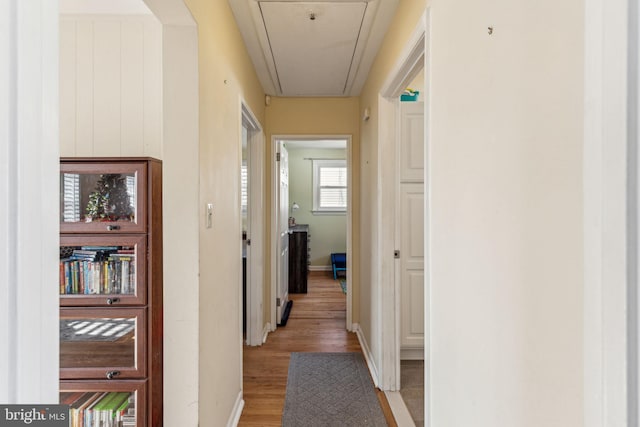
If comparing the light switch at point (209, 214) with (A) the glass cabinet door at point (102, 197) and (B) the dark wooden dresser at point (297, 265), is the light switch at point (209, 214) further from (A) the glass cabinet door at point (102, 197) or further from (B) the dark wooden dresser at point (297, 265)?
(B) the dark wooden dresser at point (297, 265)

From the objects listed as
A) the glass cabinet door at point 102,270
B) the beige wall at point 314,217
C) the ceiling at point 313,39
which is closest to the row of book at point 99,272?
the glass cabinet door at point 102,270

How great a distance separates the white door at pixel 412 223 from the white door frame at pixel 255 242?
134cm

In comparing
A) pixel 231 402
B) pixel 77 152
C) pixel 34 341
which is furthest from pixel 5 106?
pixel 231 402

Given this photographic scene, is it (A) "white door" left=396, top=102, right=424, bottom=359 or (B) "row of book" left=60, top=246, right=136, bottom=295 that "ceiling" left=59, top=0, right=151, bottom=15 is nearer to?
(B) "row of book" left=60, top=246, right=136, bottom=295

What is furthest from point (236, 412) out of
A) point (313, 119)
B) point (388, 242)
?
point (313, 119)

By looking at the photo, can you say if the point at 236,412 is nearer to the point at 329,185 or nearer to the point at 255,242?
the point at 255,242

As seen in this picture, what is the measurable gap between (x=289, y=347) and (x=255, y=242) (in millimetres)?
1038

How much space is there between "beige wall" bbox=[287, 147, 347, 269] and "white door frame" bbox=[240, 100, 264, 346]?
11.1ft

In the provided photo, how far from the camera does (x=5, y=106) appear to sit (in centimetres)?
41

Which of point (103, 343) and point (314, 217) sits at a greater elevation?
point (314, 217)

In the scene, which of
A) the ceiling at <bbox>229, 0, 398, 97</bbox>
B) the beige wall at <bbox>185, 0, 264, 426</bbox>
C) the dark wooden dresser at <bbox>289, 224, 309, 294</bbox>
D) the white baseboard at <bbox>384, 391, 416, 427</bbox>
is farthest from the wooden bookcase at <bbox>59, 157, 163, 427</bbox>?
the dark wooden dresser at <bbox>289, 224, 309, 294</bbox>
